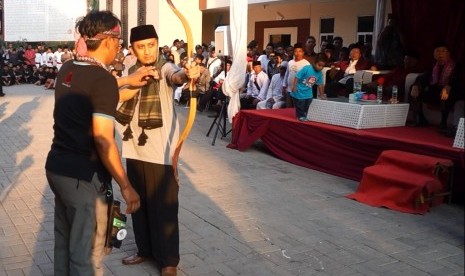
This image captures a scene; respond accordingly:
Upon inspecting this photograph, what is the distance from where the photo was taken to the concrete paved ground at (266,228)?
387cm

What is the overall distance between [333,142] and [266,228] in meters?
2.42

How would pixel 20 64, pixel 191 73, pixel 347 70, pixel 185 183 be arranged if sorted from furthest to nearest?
pixel 20 64, pixel 347 70, pixel 185 183, pixel 191 73

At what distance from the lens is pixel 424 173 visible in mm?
5320

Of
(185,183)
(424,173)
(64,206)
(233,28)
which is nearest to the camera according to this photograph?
(64,206)

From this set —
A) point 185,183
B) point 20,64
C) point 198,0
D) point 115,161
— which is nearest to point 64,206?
point 115,161

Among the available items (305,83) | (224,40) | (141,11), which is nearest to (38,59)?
(141,11)

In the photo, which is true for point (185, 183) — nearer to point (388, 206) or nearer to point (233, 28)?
point (388, 206)

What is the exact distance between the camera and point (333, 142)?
678 centimetres

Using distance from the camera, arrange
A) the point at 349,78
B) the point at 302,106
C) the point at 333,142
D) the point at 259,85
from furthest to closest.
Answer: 1. the point at 259,85
2. the point at 349,78
3. the point at 302,106
4. the point at 333,142

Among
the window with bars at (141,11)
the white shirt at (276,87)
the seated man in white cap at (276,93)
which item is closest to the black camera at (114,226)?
the seated man in white cap at (276,93)

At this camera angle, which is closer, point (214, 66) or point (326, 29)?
point (214, 66)

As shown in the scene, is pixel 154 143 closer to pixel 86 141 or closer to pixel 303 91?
pixel 86 141

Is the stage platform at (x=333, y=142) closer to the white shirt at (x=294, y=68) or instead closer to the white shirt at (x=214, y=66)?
the white shirt at (x=294, y=68)

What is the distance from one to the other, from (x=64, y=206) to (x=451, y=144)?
14.9 feet
